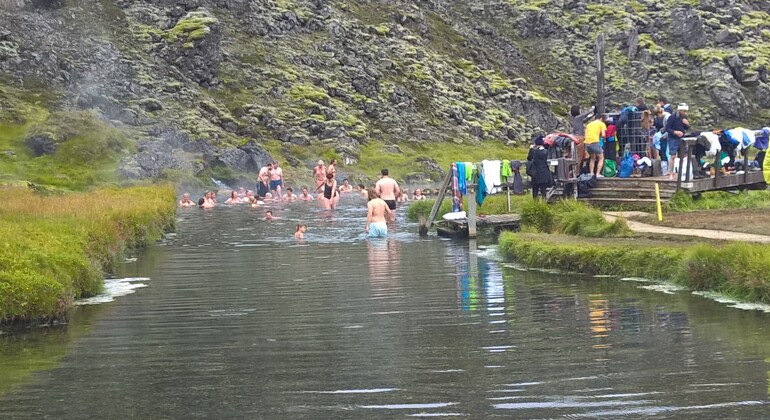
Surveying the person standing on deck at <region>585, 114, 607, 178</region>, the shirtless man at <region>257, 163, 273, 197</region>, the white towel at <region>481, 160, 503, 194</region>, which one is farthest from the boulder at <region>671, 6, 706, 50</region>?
the white towel at <region>481, 160, 503, 194</region>

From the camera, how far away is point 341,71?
97125 mm

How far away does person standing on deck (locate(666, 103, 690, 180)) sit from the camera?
31172 mm

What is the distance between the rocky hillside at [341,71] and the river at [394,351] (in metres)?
46.4

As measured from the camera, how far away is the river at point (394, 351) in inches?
458

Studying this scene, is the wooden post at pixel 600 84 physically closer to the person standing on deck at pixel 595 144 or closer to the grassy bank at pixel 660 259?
the person standing on deck at pixel 595 144

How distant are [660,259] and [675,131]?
11.3m

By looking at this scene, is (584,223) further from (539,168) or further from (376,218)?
(376,218)

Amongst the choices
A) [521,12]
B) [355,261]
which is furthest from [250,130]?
[355,261]

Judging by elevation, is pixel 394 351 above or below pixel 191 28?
below

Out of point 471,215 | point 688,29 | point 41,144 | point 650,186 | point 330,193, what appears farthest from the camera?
point 688,29

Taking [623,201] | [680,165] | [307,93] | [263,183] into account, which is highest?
[307,93]

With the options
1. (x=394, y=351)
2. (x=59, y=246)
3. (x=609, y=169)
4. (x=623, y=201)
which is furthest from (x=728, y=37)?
(x=394, y=351)

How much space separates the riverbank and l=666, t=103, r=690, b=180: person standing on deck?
46.6 feet

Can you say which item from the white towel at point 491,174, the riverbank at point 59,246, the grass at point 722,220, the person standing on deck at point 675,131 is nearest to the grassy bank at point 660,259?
the grass at point 722,220
